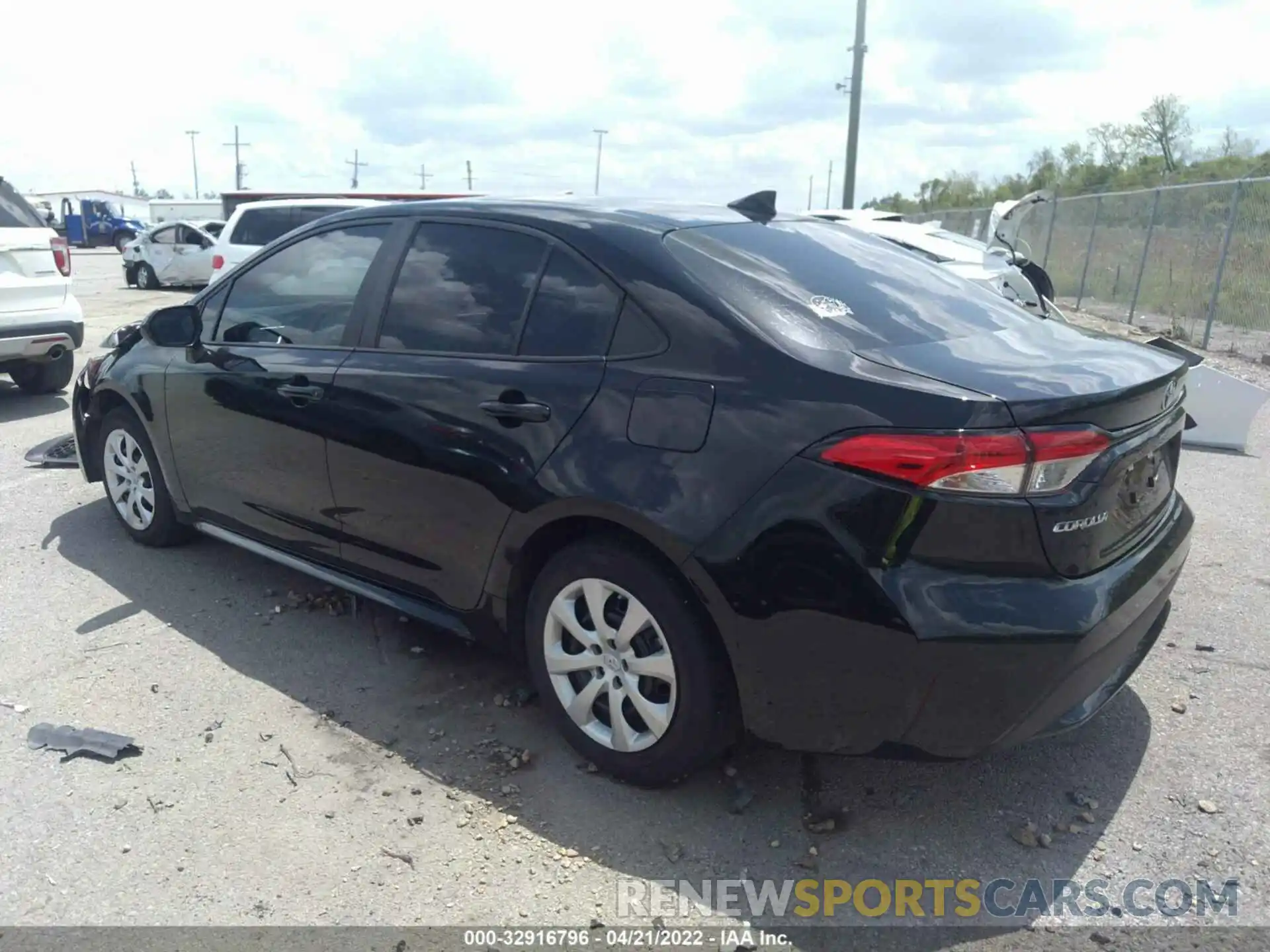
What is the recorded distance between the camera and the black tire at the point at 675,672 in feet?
9.16

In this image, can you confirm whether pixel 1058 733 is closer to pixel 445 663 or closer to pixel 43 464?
pixel 445 663

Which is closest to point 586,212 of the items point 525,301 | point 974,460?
point 525,301

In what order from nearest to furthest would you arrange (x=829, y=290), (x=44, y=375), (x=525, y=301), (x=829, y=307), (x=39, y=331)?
(x=829, y=307) < (x=829, y=290) < (x=525, y=301) < (x=39, y=331) < (x=44, y=375)

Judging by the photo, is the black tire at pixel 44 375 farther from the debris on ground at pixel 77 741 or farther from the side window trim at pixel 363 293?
the debris on ground at pixel 77 741

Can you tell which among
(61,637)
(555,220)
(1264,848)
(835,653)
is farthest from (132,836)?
(1264,848)

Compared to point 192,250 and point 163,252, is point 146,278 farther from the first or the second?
point 192,250

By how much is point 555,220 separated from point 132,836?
2235 millimetres

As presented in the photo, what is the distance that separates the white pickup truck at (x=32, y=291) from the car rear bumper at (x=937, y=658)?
23.9 ft

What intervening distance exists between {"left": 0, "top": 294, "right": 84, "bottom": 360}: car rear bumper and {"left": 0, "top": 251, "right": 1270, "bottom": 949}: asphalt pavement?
14.6 feet

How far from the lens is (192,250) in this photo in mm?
22375

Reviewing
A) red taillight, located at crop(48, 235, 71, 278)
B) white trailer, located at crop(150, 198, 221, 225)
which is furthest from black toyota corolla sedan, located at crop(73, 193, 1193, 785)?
white trailer, located at crop(150, 198, 221, 225)

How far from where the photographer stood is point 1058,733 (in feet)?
8.79

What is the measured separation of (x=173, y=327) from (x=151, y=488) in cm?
98

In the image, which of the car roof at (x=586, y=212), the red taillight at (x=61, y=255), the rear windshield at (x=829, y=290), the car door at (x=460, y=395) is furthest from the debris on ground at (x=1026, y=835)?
the red taillight at (x=61, y=255)
